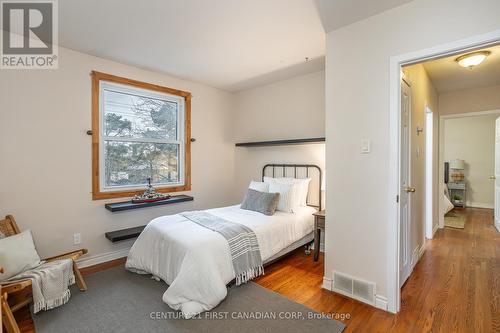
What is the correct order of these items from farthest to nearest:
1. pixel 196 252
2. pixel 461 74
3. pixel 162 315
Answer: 1. pixel 461 74
2. pixel 196 252
3. pixel 162 315

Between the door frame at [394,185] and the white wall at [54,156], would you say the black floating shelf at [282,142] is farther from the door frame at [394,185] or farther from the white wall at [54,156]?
the white wall at [54,156]

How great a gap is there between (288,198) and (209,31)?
7.17 feet

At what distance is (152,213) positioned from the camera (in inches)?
141

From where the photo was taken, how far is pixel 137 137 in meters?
3.52

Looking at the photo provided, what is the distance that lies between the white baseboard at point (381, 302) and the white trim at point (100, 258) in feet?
9.84

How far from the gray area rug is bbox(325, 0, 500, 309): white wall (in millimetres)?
647

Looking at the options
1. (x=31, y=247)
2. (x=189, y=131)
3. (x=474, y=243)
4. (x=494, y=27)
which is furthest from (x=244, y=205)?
(x=474, y=243)

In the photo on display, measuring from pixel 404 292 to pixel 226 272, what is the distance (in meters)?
1.73

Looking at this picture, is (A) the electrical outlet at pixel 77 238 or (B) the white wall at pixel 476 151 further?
(B) the white wall at pixel 476 151

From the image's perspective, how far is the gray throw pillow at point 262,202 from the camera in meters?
3.19

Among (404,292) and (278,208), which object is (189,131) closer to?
(278,208)

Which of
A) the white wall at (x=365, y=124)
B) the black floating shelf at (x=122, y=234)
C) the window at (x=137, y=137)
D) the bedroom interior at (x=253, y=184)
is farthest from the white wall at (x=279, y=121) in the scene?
the black floating shelf at (x=122, y=234)

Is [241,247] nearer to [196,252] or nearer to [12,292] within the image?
[196,252]

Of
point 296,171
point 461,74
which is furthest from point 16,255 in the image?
point 461,74
